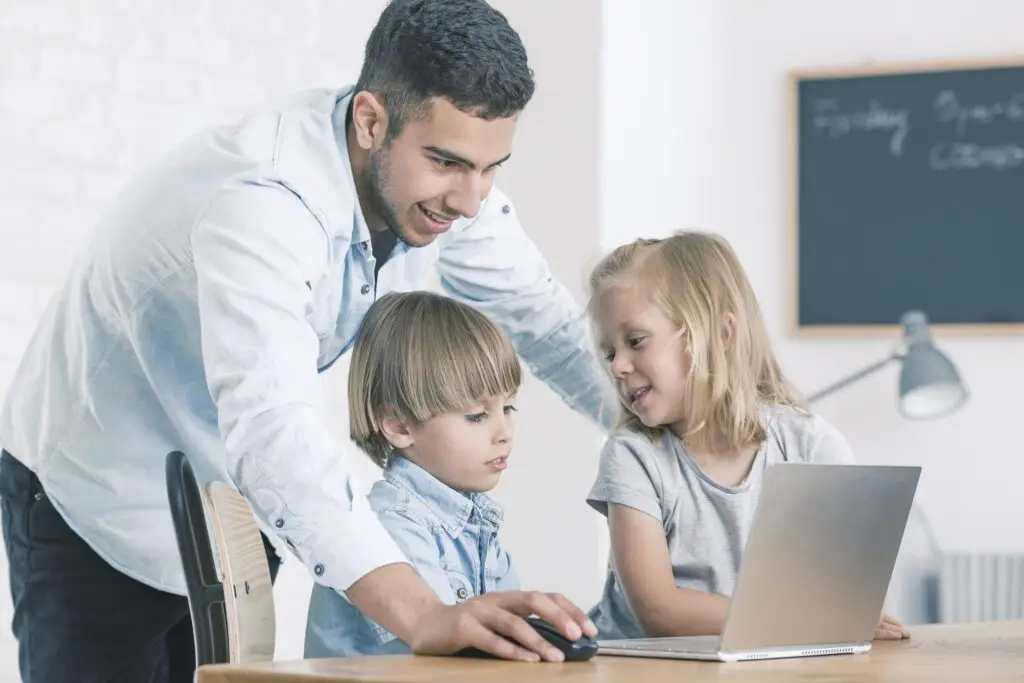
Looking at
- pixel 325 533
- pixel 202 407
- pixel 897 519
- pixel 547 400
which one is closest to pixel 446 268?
pixel 202 407

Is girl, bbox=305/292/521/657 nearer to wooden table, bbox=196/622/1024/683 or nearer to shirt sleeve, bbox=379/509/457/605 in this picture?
shirt sleeve, bbox=379/509/457/605

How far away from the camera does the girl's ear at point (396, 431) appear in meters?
1.67

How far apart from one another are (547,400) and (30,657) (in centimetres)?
162

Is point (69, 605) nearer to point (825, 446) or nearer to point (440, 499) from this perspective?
point (440, 499)

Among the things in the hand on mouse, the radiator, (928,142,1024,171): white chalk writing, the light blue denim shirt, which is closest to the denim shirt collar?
the light blue denim shirt

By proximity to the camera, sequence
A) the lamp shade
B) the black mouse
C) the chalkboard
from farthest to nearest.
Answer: the chalkboard < the lamp shade < the black mouse

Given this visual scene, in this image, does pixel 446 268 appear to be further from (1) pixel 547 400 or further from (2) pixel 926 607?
(2) pixel 926 607

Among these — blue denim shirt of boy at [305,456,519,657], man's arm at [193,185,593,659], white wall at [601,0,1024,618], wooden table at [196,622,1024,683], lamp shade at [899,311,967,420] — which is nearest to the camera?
wooden table at [196,622,1024,683]

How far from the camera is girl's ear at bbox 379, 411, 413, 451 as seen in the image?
167 centimetres

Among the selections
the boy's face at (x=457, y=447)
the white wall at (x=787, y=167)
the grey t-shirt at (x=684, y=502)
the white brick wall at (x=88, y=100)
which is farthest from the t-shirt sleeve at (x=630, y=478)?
the white wall at (x=787, y=167)

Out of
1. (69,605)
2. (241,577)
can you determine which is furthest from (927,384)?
(241,577)

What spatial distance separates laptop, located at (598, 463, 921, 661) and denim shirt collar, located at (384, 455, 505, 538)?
0.44 metres

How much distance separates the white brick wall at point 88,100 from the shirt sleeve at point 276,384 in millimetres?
1094

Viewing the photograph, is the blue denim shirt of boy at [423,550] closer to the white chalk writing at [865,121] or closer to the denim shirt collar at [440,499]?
the denim shirt collar at [440,499]
